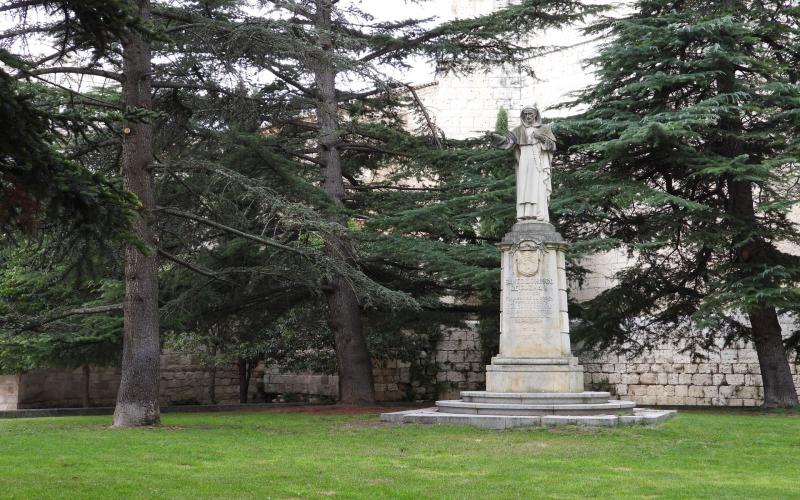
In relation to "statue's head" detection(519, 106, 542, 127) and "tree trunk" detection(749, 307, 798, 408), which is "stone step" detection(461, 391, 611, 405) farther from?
"tree trunk" detection(749, 307, 798, 408)

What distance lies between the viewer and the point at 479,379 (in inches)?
1007

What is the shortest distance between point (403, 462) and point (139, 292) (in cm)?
679

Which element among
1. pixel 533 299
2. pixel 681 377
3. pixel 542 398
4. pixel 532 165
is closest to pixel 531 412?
pixel 542 398

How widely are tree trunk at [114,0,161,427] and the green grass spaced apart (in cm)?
83

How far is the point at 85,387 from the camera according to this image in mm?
24672

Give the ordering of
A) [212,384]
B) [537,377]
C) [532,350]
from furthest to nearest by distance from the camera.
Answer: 1. [212,384]
2. [532,350]
3. [537,377]

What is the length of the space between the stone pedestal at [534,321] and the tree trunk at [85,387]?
13265mm

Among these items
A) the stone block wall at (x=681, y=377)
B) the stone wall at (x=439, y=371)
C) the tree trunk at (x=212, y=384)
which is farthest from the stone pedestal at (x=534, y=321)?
the tree trunk at (x=212, y=384)

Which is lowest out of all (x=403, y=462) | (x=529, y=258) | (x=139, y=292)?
(x=403, y=462)

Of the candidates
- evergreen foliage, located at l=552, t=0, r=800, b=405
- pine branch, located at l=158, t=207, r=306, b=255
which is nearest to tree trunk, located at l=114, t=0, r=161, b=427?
pine branch, located at l=158, t=207, r=306, b=255

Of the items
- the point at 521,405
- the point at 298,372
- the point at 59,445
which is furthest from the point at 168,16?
the point at 298,372

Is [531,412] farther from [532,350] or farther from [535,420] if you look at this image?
[532,350]

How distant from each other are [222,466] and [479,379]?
16.8 metres

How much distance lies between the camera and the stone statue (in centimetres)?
1514
